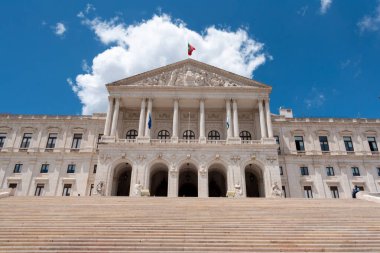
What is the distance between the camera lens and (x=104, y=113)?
46344 millimetres

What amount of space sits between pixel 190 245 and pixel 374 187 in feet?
121

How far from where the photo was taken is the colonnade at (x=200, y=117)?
3819 centimetres

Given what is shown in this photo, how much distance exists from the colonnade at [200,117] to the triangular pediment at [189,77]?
244 cm

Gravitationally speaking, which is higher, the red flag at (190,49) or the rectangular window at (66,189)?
the red flag at (190,49)

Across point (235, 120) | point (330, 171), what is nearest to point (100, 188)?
point (235, 120)

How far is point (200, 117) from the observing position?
39.8m

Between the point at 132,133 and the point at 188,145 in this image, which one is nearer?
the point at 188,145

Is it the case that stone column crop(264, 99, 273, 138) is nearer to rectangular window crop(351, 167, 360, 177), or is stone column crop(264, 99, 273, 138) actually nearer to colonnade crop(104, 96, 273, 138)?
colonnade crop(104, 96, 273, 138)

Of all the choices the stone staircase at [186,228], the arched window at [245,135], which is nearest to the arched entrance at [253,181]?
the arched window at [245,135]

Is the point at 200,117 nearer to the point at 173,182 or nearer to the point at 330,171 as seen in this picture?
the point at 173,182

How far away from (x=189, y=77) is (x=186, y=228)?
29.3 m

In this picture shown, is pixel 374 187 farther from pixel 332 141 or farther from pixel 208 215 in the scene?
pixel 208 215

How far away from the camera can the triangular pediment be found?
135ft

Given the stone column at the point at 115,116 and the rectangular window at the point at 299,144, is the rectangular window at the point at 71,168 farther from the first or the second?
the rectangular window at the point at 299,144
